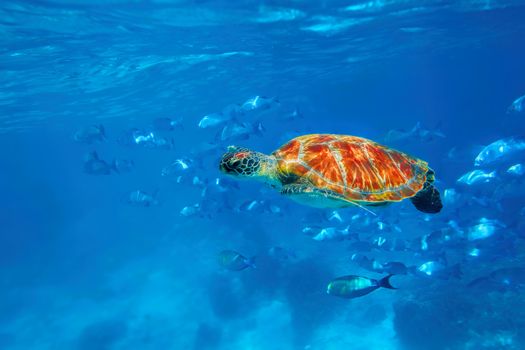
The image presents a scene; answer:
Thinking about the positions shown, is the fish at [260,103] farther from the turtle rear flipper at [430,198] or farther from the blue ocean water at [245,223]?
the turtle rear flipper at [430,198]

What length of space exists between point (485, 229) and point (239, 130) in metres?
7.99

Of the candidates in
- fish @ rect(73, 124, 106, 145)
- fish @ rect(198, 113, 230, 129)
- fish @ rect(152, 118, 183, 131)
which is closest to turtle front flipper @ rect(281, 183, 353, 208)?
fish @ rect(198, 113, 230, 129)

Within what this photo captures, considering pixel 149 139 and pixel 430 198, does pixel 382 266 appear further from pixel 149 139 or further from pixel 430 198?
pixel 149 139

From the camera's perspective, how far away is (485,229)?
902 centimetres

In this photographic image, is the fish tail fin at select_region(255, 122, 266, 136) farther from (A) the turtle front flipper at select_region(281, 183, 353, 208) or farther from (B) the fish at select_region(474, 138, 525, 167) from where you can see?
(A) the turtle front flipper at select_region(281, 183, 353, 208)

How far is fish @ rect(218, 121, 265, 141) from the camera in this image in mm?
12141

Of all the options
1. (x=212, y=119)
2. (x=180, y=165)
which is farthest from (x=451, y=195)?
(x=180, y=165)

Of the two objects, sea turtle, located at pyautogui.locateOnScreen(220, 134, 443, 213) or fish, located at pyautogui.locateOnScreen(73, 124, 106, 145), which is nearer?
sea turtle, located at pyautogui.locateOnScreen(220, 134, 443, 213)

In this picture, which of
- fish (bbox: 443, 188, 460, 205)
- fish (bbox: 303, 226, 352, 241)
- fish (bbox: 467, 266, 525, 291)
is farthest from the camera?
fish (bbox: 443, 188, 460, 205)

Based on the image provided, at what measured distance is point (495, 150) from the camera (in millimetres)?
10273

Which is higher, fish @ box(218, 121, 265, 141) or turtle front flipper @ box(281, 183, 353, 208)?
fish @ box(218, 121, 265, 141)

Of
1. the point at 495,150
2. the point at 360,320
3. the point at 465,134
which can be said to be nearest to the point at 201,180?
the point at 360,320

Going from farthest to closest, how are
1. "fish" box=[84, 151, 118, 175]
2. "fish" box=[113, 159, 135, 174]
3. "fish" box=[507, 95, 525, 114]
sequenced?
"fish" box=[113, 159, 135, 174] → "fish" box=[84, 151, 118, 175] → "fish" box=[507, 95, 525, 114]

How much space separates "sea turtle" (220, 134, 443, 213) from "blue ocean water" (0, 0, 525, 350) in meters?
0.93
